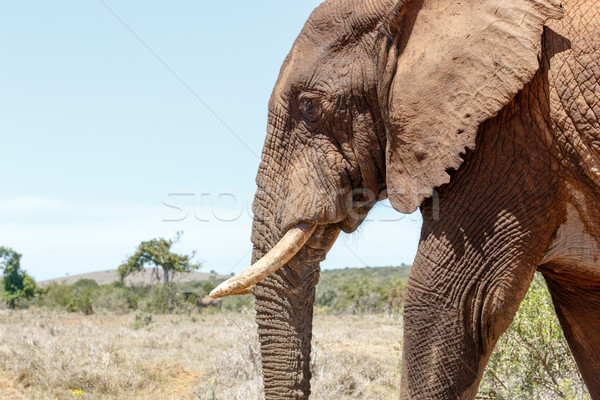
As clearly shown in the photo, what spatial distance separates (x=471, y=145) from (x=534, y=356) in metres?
3.62

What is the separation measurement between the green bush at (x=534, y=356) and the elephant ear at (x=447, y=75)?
3077 millimetres

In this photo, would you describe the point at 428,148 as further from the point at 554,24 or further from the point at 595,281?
the point at 595,281

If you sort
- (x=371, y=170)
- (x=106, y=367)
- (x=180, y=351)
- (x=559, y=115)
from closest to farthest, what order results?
(x=559, y=115) < (x=371, y=170) < (x=106, y=367) < (x=180, y=351)

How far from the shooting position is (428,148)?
9.14 feet

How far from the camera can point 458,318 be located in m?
2.69

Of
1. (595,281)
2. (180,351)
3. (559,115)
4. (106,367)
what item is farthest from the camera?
(180,351)

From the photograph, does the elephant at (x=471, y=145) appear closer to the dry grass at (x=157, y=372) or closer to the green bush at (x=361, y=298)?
the dry grass at (x=157, y=372)

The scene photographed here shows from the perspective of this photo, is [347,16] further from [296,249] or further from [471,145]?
[296,249]

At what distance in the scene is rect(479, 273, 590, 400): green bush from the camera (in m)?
5.45

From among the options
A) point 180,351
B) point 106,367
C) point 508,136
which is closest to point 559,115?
point 508,136

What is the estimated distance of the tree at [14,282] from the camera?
2727cm

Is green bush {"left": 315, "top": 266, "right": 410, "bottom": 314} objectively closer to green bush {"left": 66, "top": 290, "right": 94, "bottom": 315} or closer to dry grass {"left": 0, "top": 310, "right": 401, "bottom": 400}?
green bush {"left": 66, "top": 290, "right": 94, "bottom": 315}

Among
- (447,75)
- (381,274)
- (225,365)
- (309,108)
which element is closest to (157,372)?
(225,365)

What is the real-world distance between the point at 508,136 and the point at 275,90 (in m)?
1.36
